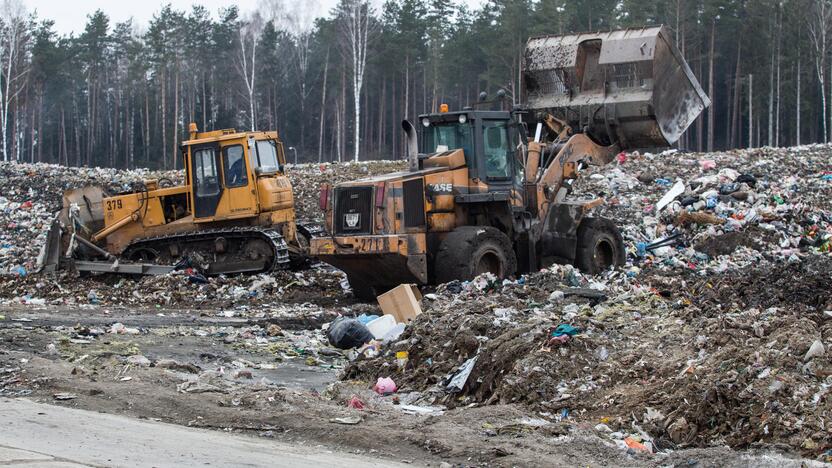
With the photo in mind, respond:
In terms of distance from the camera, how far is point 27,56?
175 feet

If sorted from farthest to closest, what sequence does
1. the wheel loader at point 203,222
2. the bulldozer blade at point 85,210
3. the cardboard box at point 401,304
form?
the bulldozer blade at point 85,210 → the wheel loader at point 203,222 → the cardboard box at point 401,304

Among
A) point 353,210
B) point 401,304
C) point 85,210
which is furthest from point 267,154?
point 401,304

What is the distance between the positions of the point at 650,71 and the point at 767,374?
9860 mm

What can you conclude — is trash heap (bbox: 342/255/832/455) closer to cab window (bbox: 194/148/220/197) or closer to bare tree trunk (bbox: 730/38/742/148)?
cab window (bbox: 194/148/220/197)

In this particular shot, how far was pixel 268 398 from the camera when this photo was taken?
24.4 ft

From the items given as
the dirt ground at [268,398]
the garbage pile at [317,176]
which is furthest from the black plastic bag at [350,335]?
the garbage pile at [317,176]

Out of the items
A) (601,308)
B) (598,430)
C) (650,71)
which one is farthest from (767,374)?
(650,71)

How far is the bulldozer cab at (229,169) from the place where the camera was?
1633 cm

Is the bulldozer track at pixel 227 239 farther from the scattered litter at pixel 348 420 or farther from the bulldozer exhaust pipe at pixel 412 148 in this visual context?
the scattered litter at pixel 348 420

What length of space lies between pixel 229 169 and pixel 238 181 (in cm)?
23

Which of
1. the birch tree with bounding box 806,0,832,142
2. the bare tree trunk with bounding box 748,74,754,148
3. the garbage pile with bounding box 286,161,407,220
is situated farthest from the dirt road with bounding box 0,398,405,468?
the bare tree trunk with bounding box 748,74,754,148

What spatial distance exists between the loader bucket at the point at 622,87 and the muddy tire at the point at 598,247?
150 cm

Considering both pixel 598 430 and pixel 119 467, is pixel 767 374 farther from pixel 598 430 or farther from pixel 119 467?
pixel 119 467

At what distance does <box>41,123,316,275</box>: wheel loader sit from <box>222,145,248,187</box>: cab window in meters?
0.02
